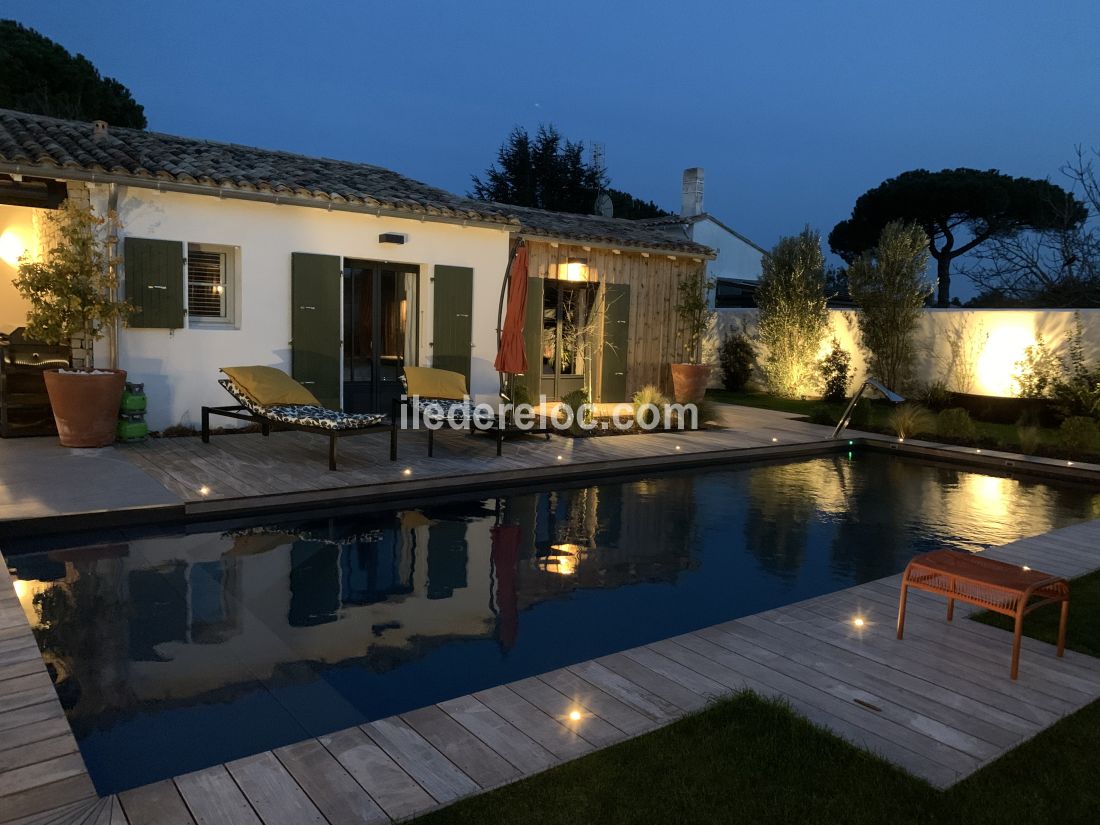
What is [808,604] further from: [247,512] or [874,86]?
[874,86]

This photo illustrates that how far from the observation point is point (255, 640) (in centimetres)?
383

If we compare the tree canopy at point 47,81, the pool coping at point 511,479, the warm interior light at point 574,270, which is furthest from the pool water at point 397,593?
the tree canopy at point 47,81

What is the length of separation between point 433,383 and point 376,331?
6.18 ft

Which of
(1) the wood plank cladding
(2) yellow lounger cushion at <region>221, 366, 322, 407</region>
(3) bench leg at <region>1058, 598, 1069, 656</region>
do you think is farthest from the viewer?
→ (1) the wood plank cladding

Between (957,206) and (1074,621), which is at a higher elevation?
(957,206)

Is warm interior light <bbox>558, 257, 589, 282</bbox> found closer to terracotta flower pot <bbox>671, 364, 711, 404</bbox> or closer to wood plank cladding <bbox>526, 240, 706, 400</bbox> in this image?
wood plank cladding <bbox>526, 240, 706, 400</bbox>

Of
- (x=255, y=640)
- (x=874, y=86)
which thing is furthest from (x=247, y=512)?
(x=874, y=86)

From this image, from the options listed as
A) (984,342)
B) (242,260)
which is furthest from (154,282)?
(984,342)

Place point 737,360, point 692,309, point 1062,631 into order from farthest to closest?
point 737,360 < point 692,309 < point 1062,631

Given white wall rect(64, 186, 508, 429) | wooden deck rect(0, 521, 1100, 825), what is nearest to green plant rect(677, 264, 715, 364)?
white wall rect(64, 186, 508, 429)

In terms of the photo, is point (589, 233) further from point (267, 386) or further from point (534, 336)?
point (267, 386)

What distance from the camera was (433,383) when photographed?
870 cm

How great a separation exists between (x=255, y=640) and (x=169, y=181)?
5912 millimetres

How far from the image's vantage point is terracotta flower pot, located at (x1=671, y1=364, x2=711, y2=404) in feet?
42.8
